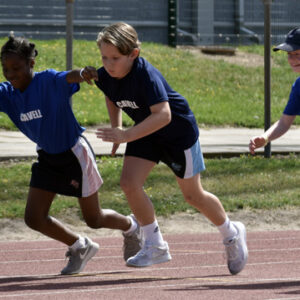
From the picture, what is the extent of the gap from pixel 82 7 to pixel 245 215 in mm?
19579

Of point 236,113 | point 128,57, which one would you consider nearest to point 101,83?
point 128,57

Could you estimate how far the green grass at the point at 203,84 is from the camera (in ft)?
64.9

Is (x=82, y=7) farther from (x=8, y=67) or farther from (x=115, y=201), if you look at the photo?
(x=8, y=67)

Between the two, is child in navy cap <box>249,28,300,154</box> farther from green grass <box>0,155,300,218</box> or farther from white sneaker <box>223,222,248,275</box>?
green grass <box>0,155,300,218</box>

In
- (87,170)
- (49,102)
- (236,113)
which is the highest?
(49,102)

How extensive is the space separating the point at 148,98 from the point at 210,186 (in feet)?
19.0

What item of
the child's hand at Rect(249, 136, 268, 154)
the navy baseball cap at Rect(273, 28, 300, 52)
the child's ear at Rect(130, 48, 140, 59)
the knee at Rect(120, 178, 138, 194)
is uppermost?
the navy baseball cap at Rect(273, 28, 300, 52)

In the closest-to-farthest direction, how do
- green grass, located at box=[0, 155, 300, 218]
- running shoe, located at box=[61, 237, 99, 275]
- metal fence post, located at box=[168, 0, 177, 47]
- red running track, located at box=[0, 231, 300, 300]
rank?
red running track, located at box=[0, 231, 300, 300], running shoe, located at box=[61, 237, 99, 275], green grass, located at box=[0, 155, 300, 218], metal fence post, located at box=[168, 0, 177, 47]

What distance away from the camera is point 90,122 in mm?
18047

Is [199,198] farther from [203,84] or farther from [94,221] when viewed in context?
[203,84]

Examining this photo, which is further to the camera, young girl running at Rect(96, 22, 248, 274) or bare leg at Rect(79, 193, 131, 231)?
bare leg at Rect(79, 193, 131, 231)

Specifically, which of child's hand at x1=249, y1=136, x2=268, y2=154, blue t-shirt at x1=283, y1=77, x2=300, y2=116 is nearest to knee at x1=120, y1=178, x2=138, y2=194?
child's hand at x1=249, y1=136, x2=268, y2=154

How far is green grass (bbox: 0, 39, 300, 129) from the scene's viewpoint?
64.9ft

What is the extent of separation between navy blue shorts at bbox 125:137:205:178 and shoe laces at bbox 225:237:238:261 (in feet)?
1.97
